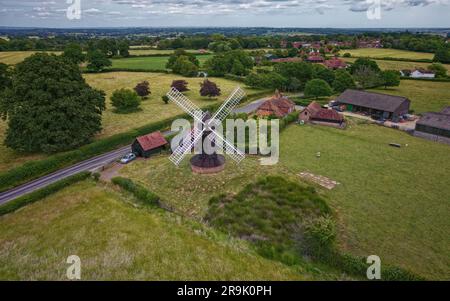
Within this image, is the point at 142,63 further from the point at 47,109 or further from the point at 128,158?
the point at 128,158

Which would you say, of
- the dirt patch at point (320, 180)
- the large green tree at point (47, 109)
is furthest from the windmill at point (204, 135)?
the large green tree at point (47, 109)

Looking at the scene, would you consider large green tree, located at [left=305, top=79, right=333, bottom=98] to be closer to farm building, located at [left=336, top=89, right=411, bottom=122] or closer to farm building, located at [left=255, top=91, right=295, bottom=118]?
farm building, located at [left=336, top=89, right=411, bottom=122]

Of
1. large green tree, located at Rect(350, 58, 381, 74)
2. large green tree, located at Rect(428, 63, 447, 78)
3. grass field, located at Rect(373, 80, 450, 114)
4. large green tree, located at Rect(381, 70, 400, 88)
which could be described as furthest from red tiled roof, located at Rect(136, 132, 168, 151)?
large green tree, located at Rect(428, 63, 447, 78)

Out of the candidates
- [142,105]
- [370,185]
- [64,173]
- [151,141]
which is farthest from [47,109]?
[370,185]

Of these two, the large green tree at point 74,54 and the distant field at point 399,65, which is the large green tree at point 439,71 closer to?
the distant field at point 399,65

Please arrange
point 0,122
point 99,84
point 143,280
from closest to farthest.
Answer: point 143,280, point 0,122, point 99,84
